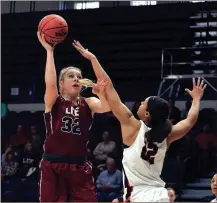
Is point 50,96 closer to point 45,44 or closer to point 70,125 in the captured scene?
point 70,125

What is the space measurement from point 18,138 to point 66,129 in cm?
725

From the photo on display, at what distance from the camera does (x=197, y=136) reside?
9.72m

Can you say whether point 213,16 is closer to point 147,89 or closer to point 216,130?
point 147,89

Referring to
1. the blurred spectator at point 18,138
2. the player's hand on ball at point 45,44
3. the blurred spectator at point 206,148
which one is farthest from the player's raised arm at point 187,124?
the blurred spectator at point 18,138

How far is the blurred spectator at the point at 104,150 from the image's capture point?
9969mm

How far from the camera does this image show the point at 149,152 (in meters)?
3.57

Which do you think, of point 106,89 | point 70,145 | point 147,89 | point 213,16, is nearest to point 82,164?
point 70,145

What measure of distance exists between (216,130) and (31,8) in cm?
634

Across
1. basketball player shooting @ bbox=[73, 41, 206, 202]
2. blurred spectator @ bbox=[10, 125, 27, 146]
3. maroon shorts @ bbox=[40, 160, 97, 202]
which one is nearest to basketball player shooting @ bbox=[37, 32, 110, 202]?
maroon shorts @ bbox=[40, 160, 97, 202]

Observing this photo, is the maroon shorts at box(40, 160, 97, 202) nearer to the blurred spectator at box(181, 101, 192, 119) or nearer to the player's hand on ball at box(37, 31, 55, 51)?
the player's hand on ball at box(37, 31, 55, 51)

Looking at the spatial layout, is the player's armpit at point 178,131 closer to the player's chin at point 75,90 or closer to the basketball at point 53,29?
the player's chin at point 75,90

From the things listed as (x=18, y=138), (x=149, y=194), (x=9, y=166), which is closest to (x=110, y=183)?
(x=9, y=166)

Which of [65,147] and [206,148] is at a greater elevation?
[65,147]

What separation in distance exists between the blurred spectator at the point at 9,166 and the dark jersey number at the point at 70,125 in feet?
21.8
